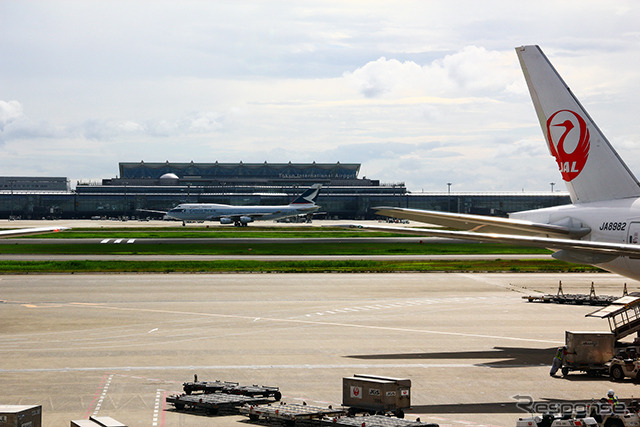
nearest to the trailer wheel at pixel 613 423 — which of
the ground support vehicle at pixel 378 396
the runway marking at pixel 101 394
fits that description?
the ground support vehicle at pixel 378 396

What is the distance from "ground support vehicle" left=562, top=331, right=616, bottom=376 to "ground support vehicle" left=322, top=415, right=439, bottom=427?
11.0 metres

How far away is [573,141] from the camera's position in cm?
3291

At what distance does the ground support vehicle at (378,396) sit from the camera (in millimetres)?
22188

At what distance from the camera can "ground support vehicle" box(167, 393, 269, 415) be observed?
2339cm

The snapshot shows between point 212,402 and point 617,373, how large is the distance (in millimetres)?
15217

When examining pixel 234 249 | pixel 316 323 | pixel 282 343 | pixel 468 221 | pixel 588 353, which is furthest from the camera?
pixel 234 249

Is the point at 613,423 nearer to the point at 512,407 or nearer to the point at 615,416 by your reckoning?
the point at 615,416

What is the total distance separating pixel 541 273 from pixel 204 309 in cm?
3997

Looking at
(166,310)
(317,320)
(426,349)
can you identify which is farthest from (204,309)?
(426,349)

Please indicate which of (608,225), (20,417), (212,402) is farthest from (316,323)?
(20,417)

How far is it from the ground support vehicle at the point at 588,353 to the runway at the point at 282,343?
682 mm

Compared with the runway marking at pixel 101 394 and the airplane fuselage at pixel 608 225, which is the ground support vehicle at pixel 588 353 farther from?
the runway marking at pixel 101 394

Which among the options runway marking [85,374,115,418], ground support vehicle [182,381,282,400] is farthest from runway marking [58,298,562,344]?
runway marking [85,374,115,418]

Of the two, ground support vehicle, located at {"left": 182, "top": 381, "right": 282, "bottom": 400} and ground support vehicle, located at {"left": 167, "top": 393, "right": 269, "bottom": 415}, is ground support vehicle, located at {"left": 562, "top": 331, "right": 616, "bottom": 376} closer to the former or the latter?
ground support vehicle, located at {"left": 182, "top": 381, "right": 282, "bottom": 400}
